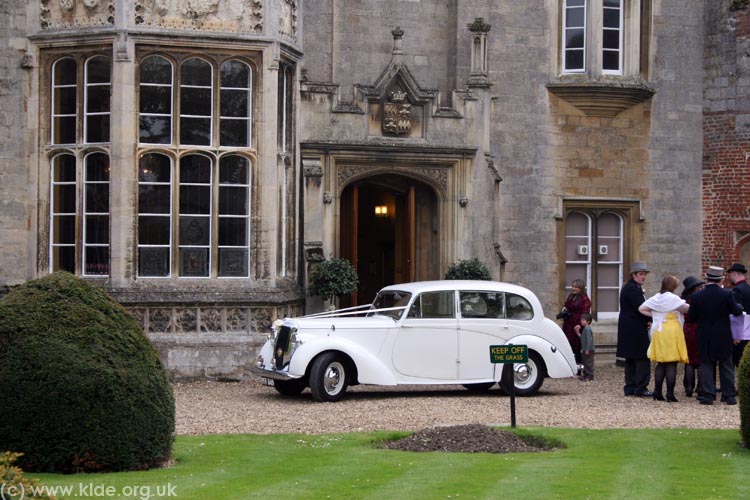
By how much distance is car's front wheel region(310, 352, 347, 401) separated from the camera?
14992 mm

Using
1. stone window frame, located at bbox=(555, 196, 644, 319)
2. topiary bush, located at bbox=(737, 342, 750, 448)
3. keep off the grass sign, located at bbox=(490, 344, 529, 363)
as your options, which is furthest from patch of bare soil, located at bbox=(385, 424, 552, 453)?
stone window frame, located at bbox=(555, 196, 644, 319)

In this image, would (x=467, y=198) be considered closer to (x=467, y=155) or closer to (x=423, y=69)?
(x=467, y=155)

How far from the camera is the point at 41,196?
1789 centimetres

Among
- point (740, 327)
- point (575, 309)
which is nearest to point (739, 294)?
point (740, 327)

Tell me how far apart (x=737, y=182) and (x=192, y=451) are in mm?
13561

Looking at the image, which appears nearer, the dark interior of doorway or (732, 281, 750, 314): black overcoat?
(732, 281, 750, 314): black overcoat

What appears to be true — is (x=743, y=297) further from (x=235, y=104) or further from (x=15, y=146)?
(x=15, y=146)

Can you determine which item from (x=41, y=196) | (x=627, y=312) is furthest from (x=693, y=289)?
(x=41, y=196)

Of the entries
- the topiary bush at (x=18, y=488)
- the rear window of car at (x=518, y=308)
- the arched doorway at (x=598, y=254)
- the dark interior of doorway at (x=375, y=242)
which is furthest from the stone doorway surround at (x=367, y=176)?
the topiary bush at (x=18, y=488)

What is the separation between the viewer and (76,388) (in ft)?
30.7

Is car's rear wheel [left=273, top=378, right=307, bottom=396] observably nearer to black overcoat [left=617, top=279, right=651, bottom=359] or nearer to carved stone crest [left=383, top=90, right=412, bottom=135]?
black overcoat [left=617, top=279, right=651, bottom=359]

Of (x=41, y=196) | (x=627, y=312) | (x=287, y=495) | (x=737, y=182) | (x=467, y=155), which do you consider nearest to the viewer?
(x=287, y=495)

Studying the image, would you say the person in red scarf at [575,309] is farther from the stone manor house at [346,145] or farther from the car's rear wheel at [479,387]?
the car's rear wheel at [479,387]

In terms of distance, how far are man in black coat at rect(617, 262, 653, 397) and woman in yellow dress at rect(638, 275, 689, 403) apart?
0.23 m
